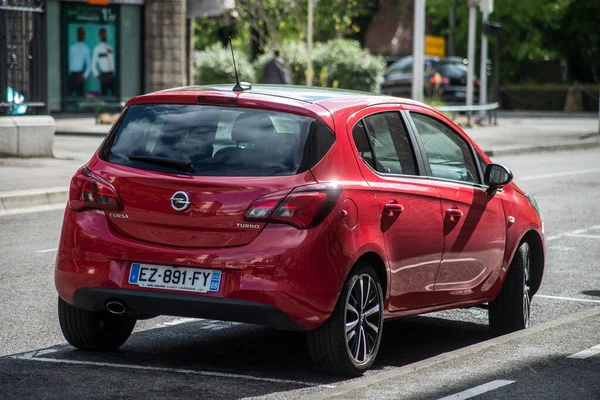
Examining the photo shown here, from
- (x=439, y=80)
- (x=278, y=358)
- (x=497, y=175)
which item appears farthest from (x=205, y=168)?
(x=439, y=80)

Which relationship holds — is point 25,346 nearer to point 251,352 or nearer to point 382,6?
point 251,352

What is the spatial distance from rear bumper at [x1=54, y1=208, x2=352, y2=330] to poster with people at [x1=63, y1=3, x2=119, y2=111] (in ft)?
82.6

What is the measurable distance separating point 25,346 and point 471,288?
2.58 meters

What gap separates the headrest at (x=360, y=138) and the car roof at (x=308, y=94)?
0.13 m

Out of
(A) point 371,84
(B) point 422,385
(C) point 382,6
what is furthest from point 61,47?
(C) point 382,6

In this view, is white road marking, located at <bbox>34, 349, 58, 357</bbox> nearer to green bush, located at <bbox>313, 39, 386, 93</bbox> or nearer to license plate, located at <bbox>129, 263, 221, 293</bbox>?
license plate, located at <bbox>129, 263, 221, 293</bbox>

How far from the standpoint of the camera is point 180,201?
616 cm

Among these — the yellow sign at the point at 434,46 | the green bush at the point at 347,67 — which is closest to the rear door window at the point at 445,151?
the green bush at the point at 347,67

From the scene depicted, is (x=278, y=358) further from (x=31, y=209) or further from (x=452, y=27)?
(x=452, y=27)

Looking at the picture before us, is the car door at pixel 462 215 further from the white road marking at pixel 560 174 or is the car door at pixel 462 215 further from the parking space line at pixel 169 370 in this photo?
the white road marking at pixel 560 174

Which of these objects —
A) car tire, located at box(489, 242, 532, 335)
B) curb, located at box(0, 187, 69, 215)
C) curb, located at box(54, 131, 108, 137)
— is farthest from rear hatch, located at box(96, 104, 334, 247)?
curb, located at box(54, 131, 108, 137)

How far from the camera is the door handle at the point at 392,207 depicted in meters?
6.54

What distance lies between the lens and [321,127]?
6.34 m

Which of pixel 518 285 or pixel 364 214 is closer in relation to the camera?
pixel 364 214
